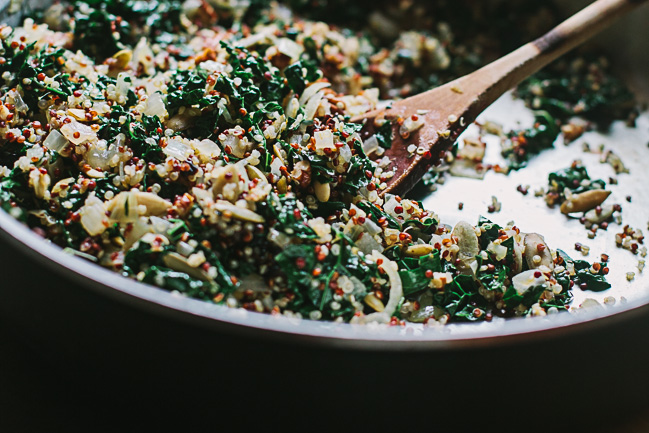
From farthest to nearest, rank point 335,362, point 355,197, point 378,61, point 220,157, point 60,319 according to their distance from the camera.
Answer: point 378,61
point 355,197
point 220,157
point 60,319
point 335,362

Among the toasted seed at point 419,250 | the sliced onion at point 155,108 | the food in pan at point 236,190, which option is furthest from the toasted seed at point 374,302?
the sliced onion at point 155,108

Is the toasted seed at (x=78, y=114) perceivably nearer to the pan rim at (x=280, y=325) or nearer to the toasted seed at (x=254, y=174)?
the toasted seed at (x=254, y=174)

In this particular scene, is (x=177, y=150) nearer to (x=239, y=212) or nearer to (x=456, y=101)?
(x=239, y=212)

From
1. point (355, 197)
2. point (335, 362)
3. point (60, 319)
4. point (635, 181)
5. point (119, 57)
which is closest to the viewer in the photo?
point (335, 362)

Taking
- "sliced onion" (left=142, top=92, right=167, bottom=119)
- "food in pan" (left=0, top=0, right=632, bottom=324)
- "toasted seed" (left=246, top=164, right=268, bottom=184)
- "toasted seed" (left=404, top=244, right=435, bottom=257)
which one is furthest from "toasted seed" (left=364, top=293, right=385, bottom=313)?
"sliced onion" (left=142, top=92, right=167, bottom=119)

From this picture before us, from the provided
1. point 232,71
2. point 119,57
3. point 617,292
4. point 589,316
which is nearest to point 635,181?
point 617,292

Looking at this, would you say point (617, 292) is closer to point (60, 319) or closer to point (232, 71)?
point (232, 71)

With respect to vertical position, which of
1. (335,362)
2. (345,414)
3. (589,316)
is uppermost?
(589,316)
